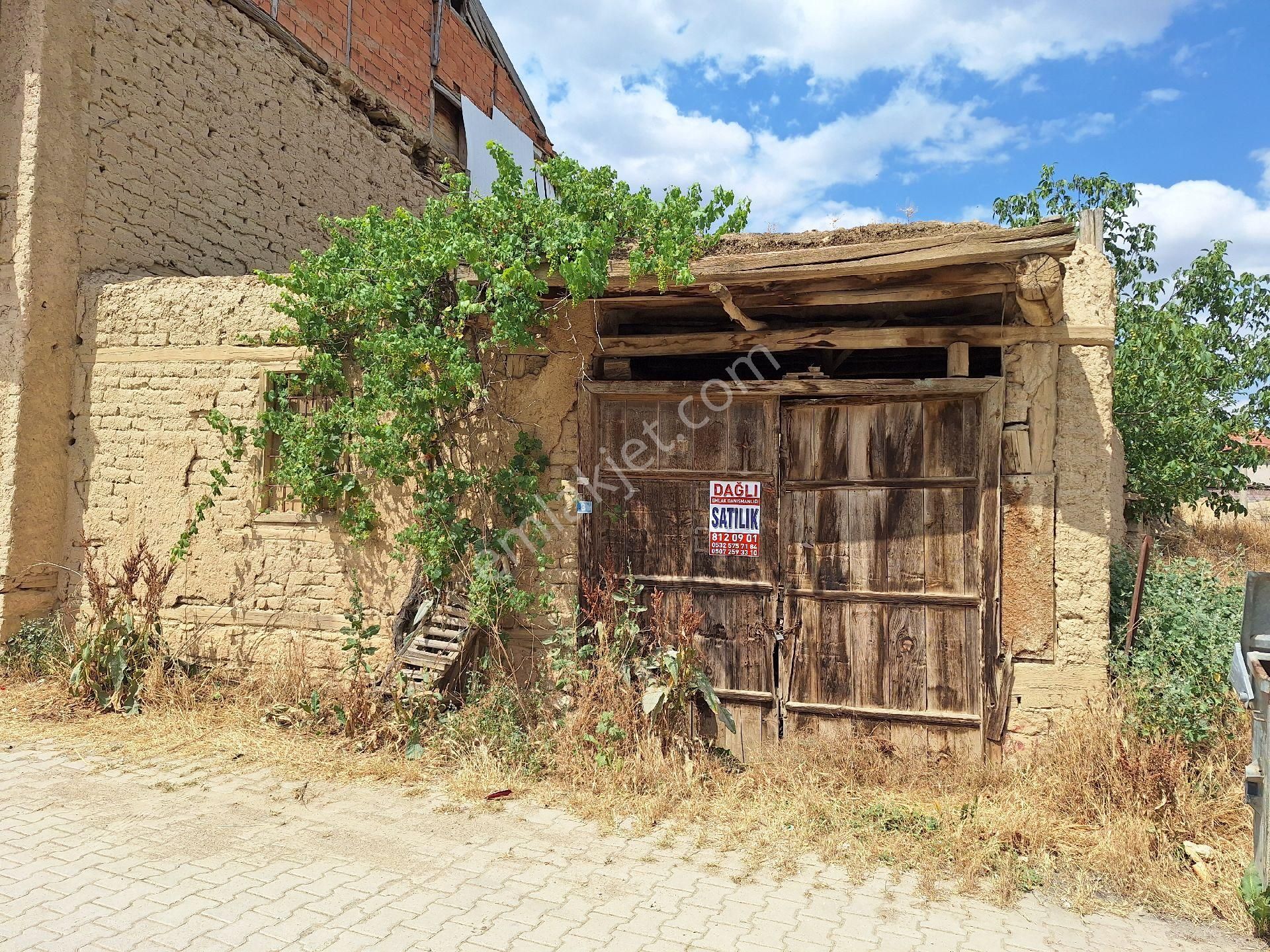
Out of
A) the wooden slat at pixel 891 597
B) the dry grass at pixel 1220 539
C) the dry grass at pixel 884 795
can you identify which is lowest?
the dry grass at pixel 884 795

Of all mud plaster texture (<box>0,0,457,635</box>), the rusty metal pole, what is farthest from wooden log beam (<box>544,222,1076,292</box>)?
mud plaster texture (<box>0,0,457,635</box>)

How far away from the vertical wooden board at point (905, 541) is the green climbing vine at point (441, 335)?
5.99ft

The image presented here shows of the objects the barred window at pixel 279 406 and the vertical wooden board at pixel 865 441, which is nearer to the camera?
the vertical wooden board at pixel 865 441

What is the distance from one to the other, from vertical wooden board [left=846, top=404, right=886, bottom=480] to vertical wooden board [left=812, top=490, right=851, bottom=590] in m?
0.16

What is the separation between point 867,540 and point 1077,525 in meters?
1.12

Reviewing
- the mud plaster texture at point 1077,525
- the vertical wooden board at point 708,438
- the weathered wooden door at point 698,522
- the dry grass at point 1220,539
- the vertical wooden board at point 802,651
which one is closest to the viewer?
the mud plaster texture at point 1077,525

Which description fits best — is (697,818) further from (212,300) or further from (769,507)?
(212,300)

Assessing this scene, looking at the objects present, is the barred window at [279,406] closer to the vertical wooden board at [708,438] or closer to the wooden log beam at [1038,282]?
the vertical wooden board at [708,438]

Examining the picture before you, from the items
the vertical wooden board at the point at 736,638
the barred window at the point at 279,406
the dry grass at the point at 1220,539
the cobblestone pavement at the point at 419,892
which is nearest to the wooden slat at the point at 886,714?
the vertical wooden board at the point at 736,638

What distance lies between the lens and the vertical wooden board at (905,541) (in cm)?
486

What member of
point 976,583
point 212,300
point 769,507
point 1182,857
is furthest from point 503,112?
point 1182,857

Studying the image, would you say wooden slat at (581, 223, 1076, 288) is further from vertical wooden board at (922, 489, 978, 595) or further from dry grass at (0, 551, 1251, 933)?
dry grass at (0, 551, 1251, 933)

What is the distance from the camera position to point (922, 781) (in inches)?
183

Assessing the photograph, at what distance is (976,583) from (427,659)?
10.8ft
